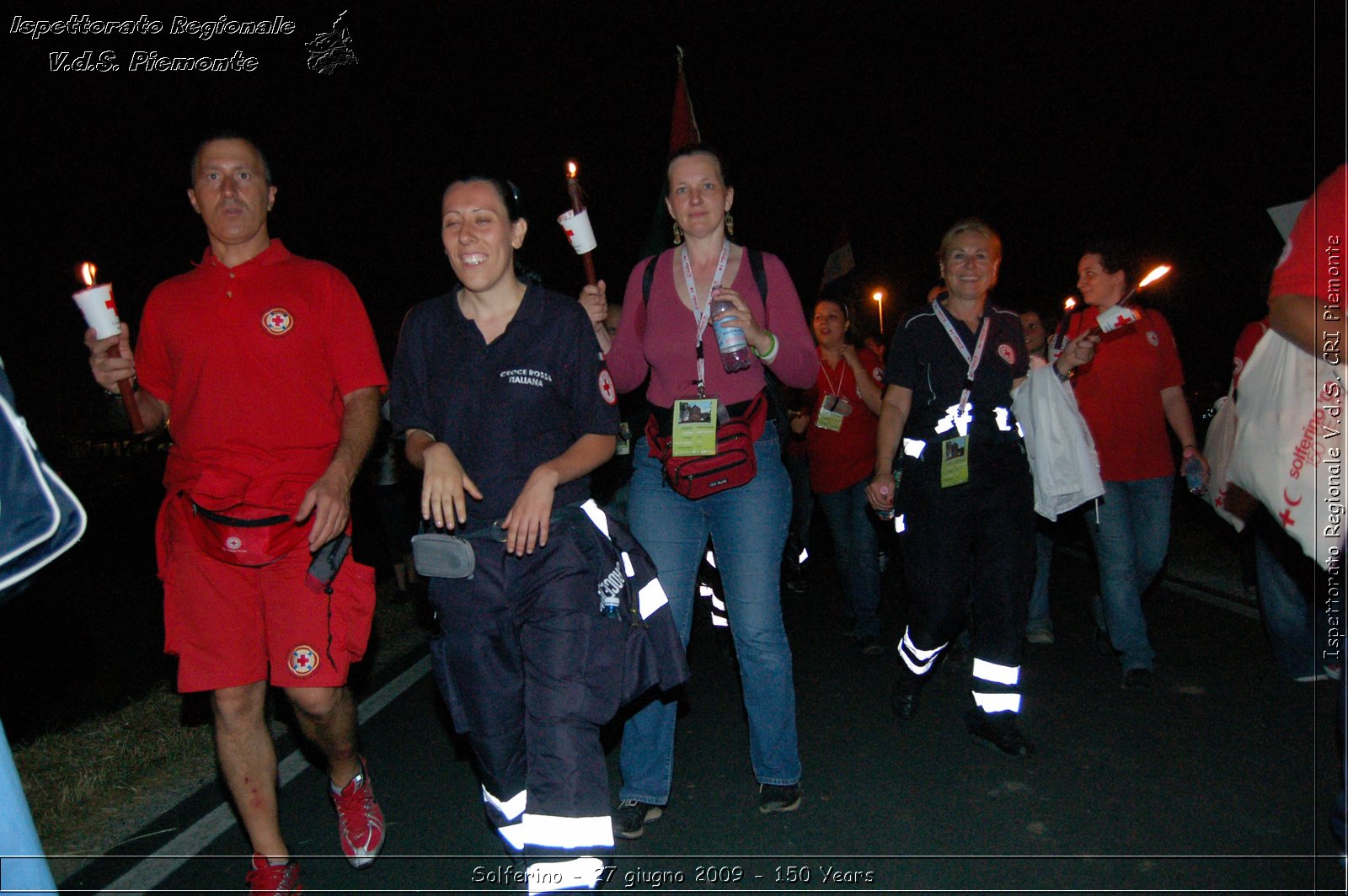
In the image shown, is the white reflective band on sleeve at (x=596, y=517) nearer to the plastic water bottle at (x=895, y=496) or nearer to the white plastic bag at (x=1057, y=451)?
the plastic water bottle at (x=895, y=496)

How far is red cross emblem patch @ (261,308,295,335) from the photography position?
3438 millimetres

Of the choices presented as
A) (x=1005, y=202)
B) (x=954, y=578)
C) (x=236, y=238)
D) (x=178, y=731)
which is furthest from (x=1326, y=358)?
(x=1005, y=202)

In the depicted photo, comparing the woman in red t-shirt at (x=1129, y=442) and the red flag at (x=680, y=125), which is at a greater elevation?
the red flag at (x=680, y=125)

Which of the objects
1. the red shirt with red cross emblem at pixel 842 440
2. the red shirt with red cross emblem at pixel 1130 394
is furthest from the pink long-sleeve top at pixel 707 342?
the red shirt with red cross emblem at pixel 842 440

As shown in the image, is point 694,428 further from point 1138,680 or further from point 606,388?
point 1138,680

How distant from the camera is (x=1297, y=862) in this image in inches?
128

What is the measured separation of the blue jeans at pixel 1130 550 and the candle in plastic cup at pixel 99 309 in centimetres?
491

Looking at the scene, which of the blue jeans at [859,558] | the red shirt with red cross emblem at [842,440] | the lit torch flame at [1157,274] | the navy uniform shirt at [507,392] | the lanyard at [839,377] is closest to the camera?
the navy uniform shirt at [507,392]

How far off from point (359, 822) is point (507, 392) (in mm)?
1824

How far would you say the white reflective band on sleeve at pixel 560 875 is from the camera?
2709 mm

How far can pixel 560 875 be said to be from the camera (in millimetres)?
2715

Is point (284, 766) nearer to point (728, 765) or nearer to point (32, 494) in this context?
point (728, 765)

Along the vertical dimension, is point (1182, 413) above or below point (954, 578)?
above

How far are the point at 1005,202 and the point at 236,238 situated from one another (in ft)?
90.6
